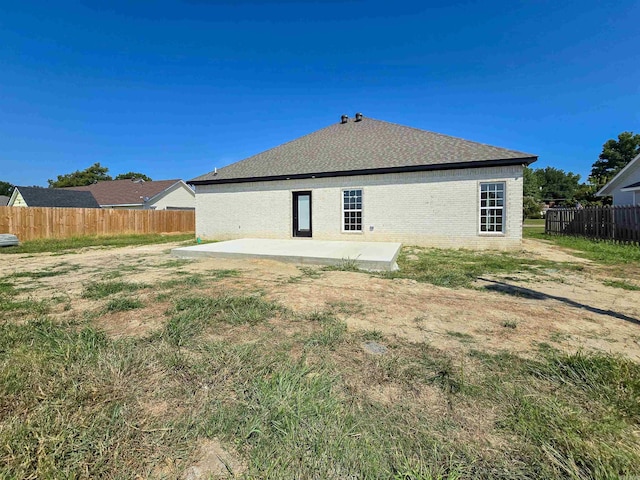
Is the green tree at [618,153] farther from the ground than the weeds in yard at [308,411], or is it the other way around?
the green tree at [618,153]

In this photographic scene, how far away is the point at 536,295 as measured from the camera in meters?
4.75

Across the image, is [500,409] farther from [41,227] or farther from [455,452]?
[41,227]

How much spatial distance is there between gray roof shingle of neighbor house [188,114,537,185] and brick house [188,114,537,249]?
0.04m

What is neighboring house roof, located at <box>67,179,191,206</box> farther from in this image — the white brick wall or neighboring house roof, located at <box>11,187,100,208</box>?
the white brick wall

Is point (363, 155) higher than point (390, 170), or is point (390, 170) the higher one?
point (363, 155)

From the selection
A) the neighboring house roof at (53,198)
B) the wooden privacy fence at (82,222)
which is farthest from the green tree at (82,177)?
the wooden privacy fence at (82,222)

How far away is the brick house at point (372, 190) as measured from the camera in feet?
34.2

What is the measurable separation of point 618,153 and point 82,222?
67639 millimetres

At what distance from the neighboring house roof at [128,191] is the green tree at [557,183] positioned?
217 ft

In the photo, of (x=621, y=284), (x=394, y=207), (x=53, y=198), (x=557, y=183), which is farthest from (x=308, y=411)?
(x=557, y=183)

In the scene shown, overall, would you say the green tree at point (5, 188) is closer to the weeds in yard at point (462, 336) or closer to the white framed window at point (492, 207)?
the white framed window at point (492, 207)

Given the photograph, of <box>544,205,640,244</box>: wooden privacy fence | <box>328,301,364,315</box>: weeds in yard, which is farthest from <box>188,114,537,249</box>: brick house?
<box>328,301,364,315</box>: weeds in yard

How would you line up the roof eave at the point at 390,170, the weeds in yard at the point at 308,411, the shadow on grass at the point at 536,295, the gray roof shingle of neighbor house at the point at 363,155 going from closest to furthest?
the weeds in yard at the point at 308,411, the shadow on grass at the point at 536,295, the roof eave at the point at 390,170, the gray roof shingle of neighbor house at the point at 363,155

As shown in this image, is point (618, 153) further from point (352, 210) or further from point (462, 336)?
point (462, 336)
